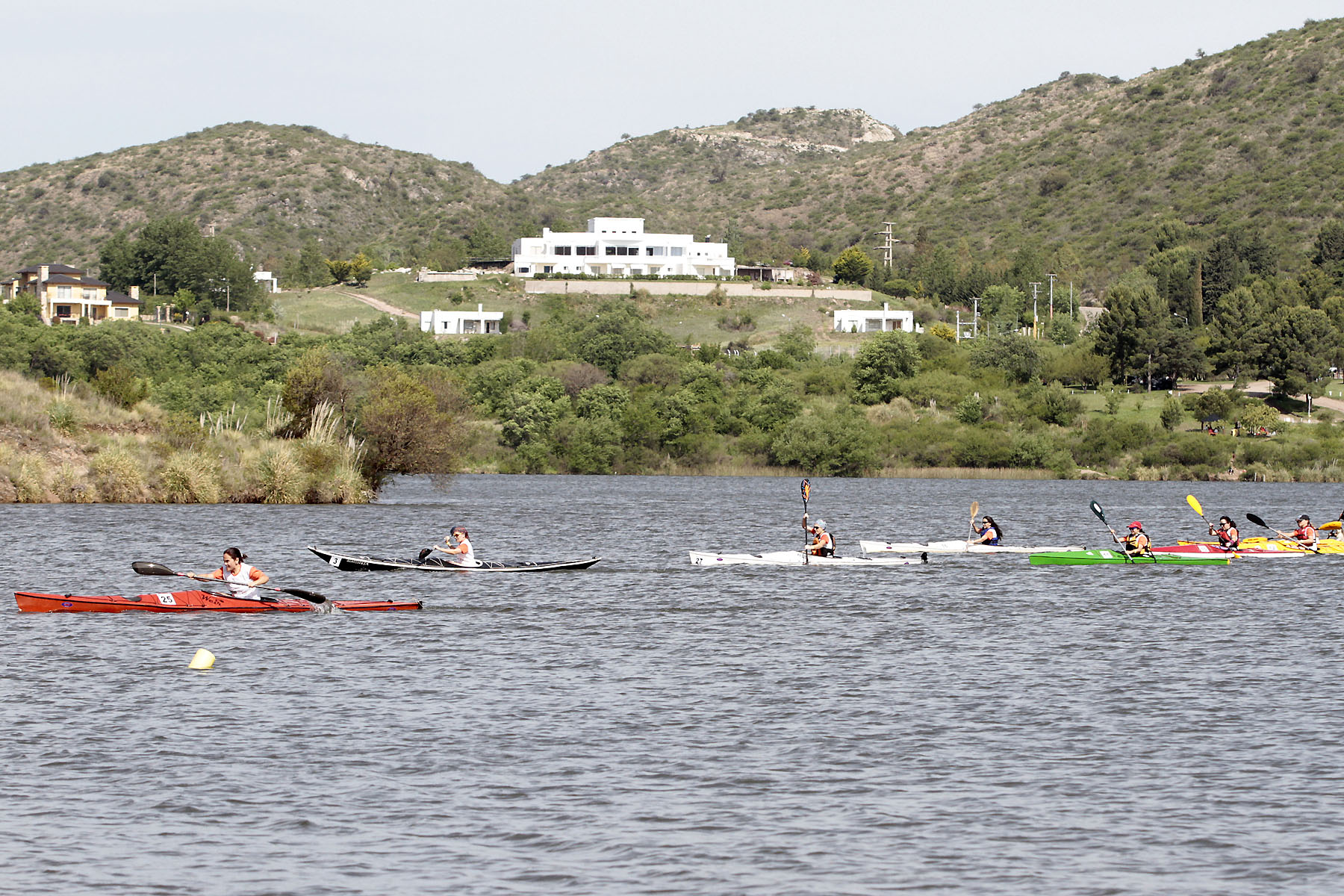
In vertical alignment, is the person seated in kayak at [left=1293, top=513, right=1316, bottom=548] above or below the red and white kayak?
above

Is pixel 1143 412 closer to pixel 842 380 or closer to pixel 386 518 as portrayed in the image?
pixel 842 380

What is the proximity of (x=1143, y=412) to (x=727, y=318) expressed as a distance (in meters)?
54.4

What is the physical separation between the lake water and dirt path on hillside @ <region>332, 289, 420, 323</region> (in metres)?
124

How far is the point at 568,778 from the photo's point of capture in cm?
2048

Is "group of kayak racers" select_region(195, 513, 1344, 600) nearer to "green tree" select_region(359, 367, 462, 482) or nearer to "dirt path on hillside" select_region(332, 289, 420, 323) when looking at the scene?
"green tree" select_region(359, 367, 462, 482)

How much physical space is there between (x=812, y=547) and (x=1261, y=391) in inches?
3756

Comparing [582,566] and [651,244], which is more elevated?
[651,244]

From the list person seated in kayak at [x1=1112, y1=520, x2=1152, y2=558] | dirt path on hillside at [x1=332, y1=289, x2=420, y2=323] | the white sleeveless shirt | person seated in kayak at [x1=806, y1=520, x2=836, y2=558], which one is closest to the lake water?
the white sleeveless shirt

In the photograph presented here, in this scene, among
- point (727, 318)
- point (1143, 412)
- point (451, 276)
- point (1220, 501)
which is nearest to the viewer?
point (1220, 501)

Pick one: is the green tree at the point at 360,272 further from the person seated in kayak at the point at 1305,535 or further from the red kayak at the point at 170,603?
the red kayak at the point at 170,603

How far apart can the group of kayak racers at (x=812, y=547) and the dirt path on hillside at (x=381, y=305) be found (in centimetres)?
11695

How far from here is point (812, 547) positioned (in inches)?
1857

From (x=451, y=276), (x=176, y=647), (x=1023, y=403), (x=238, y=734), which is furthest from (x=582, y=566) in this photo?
(x=451, y=276)

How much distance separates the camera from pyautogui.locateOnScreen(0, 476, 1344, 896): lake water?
16922 millimetres
